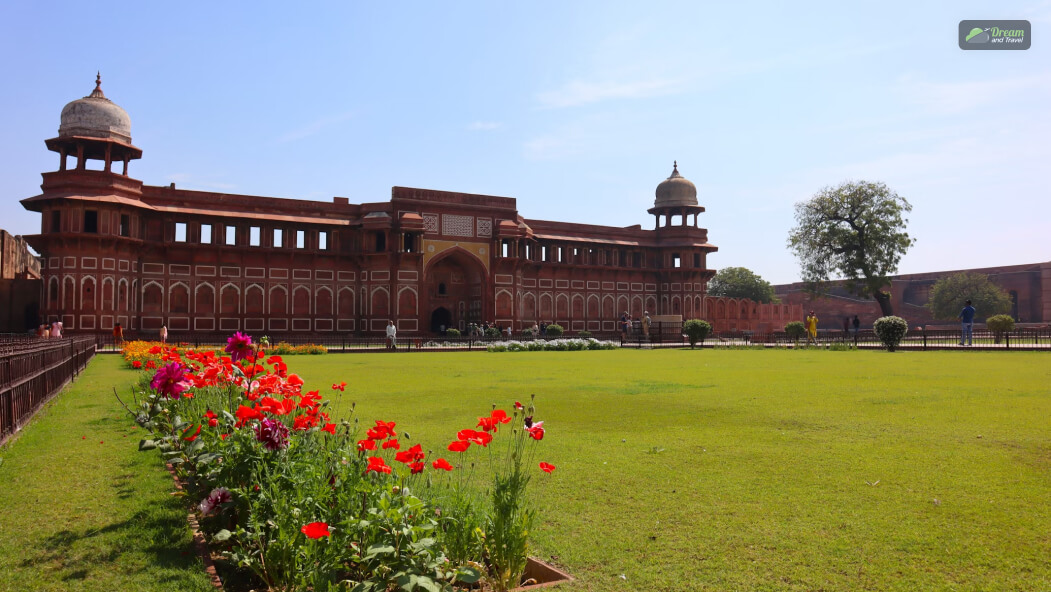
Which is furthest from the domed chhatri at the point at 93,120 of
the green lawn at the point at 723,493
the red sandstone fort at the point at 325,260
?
the green lawn at the point at 723,493

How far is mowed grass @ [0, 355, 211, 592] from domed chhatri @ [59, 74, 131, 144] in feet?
88.6

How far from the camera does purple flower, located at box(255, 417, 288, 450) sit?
122 inches

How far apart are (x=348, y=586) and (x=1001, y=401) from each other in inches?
327

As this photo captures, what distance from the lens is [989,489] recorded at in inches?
162

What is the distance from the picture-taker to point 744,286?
221ft

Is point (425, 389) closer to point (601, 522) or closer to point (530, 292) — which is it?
point (601, 522)

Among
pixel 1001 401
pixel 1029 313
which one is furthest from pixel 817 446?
pixel 1029 313

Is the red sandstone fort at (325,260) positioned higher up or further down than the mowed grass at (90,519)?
higher up

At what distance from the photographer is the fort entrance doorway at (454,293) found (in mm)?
36969

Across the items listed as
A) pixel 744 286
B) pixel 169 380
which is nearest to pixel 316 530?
pixel 169 380

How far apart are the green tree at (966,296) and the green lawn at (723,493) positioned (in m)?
50.0

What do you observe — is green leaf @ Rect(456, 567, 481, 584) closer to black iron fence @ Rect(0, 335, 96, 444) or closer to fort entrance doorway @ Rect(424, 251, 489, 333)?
black iron fence @ Rect(0, 335, 96, 444)

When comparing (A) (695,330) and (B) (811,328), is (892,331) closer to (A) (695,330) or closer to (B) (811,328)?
(B) (811,328)

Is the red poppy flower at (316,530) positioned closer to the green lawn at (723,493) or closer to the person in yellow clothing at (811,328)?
the green lawn at (723,493)
